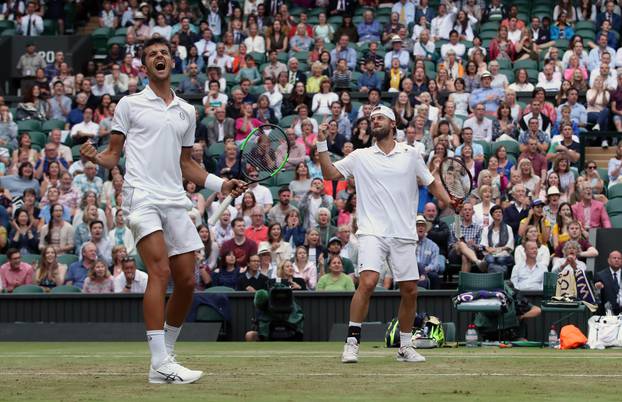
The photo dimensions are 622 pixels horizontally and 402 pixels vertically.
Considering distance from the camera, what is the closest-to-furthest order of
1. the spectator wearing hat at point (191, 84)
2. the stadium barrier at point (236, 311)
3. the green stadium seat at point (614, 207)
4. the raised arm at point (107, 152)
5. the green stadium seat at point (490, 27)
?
the raised arm at point (107, 152), the stadium barrier at point (236, 311), the green stadium seat at point (614, 207), the spectator wearing hat at point (191, 84), the green stadium seat at point (490, 27)

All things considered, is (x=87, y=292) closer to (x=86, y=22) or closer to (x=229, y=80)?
(x=229, y=80)

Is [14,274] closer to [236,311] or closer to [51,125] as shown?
[236,311]

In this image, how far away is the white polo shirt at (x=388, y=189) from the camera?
1075 cm

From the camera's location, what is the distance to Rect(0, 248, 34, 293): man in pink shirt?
59.7 feet

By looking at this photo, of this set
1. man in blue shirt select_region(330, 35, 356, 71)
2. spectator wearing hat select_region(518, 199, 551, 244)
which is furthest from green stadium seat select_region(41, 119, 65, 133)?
spectator wearing hat select_region(518, 199, 551, 244)

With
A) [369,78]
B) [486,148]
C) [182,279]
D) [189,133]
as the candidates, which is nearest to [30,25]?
[369,78]

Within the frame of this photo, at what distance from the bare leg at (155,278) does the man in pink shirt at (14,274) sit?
10.2 metres

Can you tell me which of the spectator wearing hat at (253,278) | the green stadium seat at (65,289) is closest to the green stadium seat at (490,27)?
the spectator wearing hat at (253,278)

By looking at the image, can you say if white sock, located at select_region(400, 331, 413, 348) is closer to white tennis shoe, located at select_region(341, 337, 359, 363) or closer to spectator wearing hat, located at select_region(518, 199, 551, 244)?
white tennis shoe, located at select_region(341, 337, 359, 363)

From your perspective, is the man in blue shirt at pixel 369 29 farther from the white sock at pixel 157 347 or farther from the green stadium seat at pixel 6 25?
the white sock at pixel 157 347

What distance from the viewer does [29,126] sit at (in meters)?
23.2

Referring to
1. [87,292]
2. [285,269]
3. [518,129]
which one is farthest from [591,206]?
[87,292]

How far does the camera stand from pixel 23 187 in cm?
2081

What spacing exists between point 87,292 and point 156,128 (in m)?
9.48
